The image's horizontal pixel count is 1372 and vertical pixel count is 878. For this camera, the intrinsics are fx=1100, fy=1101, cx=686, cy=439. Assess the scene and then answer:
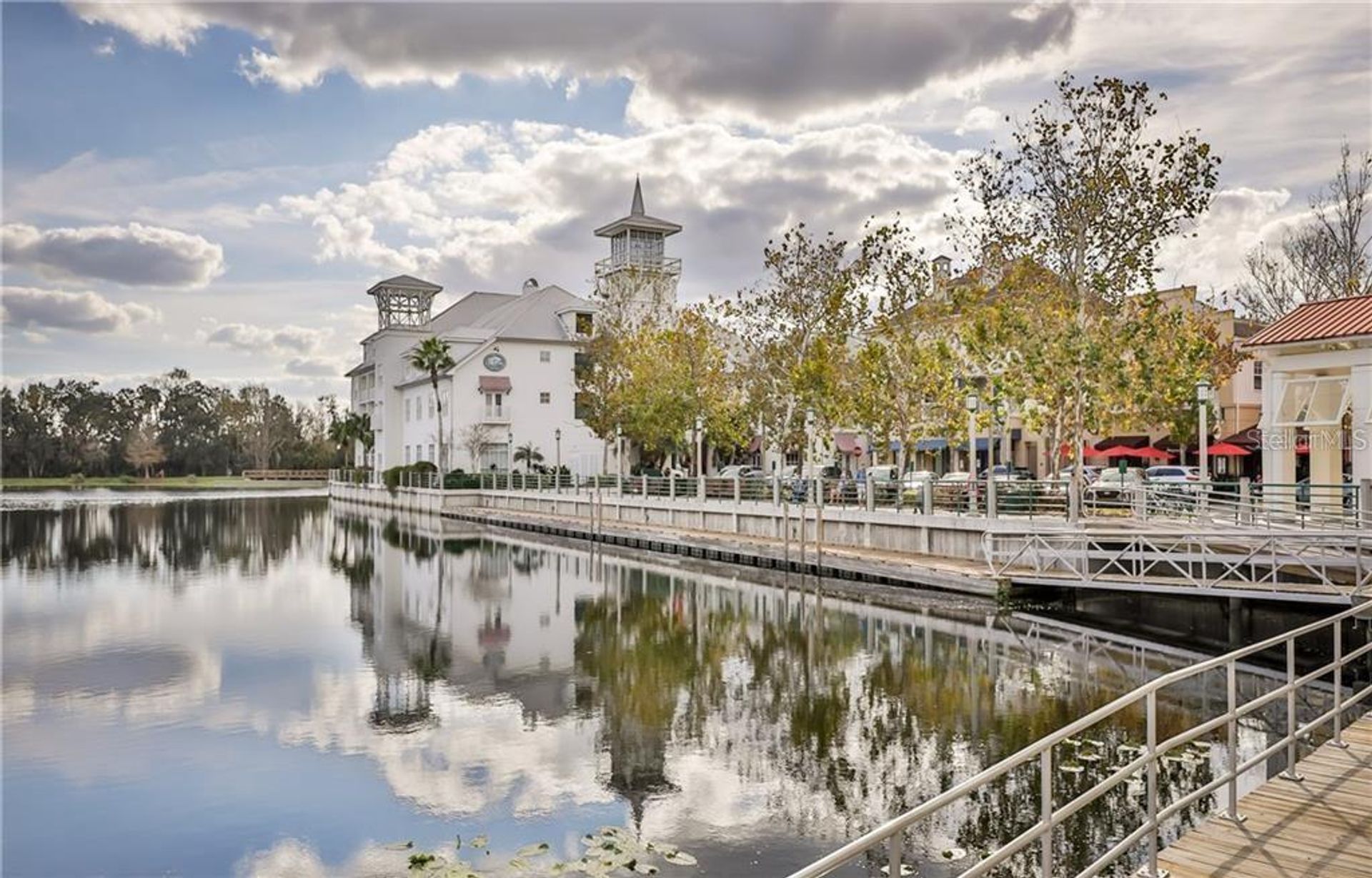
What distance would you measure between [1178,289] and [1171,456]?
27.3ft

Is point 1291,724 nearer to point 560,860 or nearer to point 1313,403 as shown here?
point 560,860

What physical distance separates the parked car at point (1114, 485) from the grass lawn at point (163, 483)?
84385mm

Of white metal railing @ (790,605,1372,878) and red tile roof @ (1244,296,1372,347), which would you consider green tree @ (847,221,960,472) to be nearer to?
red tile roof @ (1244,296,1372,347)

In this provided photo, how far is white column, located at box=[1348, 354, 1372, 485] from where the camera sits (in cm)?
2245

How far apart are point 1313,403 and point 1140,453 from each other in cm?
2206

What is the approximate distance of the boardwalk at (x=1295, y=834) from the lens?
255 inches

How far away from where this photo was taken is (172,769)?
44.4ft

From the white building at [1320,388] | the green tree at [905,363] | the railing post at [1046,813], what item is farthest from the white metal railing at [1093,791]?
the green tree at [905,363]

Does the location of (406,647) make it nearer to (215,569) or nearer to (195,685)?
(195,685)

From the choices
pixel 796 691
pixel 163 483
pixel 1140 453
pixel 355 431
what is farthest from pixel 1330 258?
pixel 163 483

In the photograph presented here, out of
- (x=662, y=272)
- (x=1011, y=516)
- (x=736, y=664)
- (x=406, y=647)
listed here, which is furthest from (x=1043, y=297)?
(x=662, y=272)

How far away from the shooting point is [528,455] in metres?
68.4

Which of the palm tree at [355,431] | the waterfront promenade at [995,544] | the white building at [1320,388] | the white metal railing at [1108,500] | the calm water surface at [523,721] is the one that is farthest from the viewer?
the palm tree at [355,431]

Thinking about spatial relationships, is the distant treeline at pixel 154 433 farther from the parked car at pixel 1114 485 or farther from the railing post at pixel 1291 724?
the railing post at pixel 1291 724
